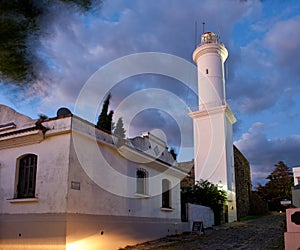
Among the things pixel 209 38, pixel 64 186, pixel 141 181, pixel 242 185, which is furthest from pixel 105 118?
pixel 242 185

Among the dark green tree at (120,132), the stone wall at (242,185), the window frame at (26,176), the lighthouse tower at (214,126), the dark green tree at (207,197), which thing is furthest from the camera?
the stone wall at (242,185)

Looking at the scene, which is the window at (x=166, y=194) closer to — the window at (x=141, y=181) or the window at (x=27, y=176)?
the window at (x=141, y=181)

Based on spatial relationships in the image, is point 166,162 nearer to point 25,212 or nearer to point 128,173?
point 128,173

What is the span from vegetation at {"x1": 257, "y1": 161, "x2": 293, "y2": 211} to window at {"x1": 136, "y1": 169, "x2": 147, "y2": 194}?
22.5 metres

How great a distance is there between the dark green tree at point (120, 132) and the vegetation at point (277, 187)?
78.1 ft

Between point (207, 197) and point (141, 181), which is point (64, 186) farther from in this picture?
point (207, 197)

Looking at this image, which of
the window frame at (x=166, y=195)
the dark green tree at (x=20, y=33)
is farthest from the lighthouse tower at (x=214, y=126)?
the dark green tree at (x=20, y=33)

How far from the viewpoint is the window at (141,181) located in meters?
14.0

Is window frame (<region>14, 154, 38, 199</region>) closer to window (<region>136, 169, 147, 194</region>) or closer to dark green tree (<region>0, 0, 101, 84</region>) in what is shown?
window (<region>136, 169, 147, 194</region>)

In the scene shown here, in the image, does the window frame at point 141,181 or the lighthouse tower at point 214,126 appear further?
the lighthouse tower at point 214,126

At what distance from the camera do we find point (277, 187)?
35562 mm

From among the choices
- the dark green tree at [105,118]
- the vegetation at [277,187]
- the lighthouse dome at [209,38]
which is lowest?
the vegetation at [277,187]

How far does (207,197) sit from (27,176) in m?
13.6

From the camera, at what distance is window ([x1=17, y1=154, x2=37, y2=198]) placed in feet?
35.6
